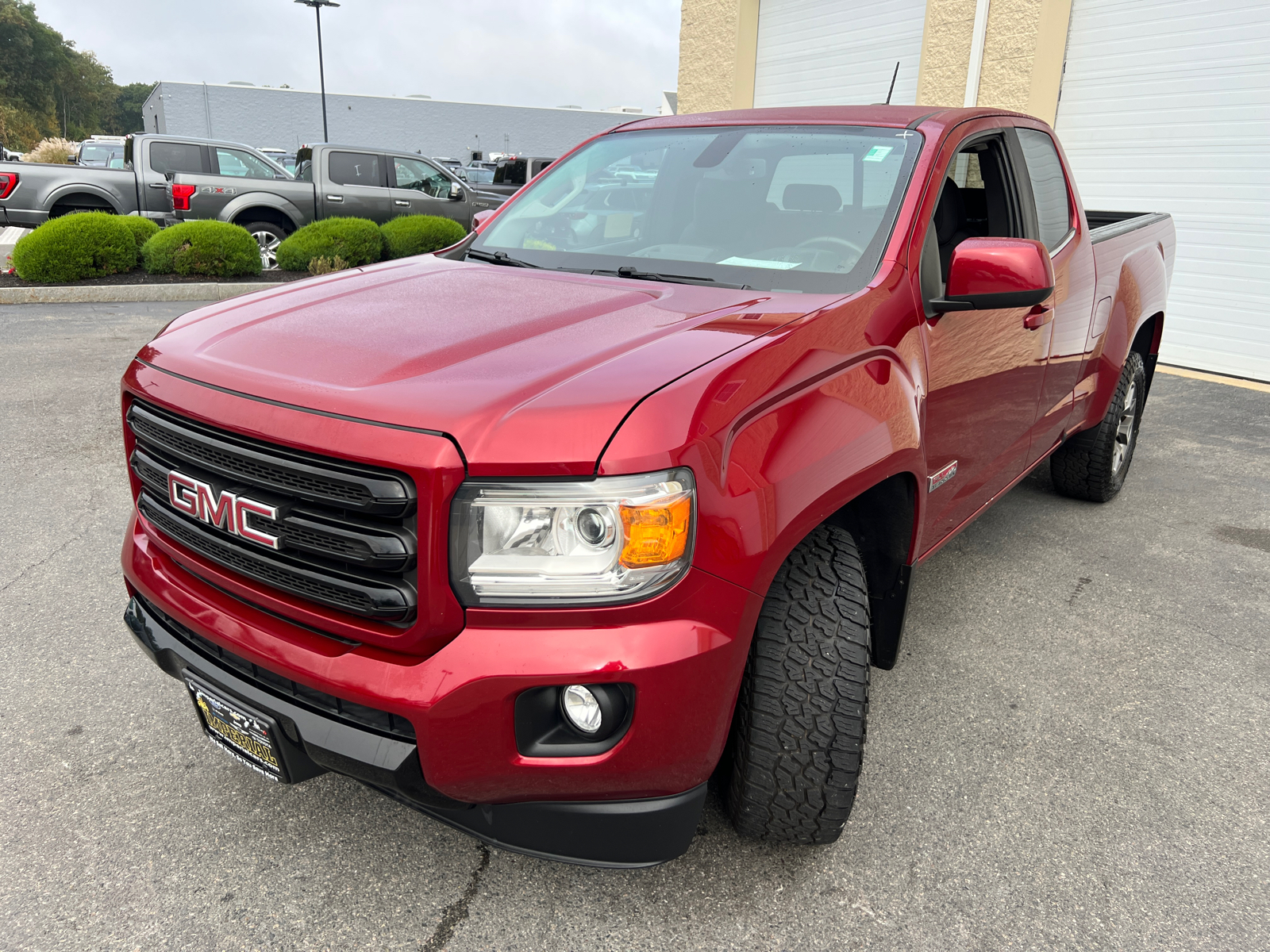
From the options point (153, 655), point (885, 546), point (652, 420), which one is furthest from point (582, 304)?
point (153, 655)

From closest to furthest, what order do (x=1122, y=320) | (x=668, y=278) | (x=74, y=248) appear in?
(x=668, y=278), (x=1122, y=320), (x=74, y=248)

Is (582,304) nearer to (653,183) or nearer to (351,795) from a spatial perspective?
(653,183)

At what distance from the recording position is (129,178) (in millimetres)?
12195

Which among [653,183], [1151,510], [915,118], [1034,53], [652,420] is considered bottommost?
[1151,510]

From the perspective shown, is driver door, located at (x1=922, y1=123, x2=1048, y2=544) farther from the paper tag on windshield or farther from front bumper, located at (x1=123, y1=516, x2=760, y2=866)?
front bumper, located at (x1=123, y1=516, x2=760, y2=866)

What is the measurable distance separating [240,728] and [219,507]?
45 cm

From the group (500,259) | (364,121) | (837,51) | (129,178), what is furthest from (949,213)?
(364,121)

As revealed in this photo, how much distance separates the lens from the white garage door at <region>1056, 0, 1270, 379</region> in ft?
25.2

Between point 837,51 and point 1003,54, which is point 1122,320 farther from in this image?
point 837,51

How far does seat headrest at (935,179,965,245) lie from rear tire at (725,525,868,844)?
1.23 meters

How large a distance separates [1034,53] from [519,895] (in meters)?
9.27

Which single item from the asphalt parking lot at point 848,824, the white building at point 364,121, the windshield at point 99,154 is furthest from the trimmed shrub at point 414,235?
the white building at point 364,121

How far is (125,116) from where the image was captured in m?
98.9

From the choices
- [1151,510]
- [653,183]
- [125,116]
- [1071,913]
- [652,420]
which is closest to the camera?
[652,420]
